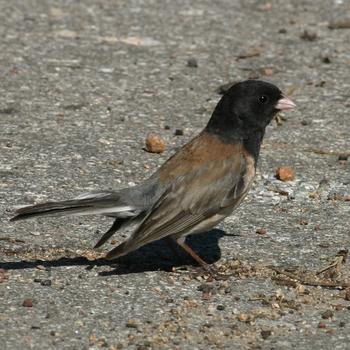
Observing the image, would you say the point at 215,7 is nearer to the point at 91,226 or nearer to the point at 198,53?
the point at 198,53

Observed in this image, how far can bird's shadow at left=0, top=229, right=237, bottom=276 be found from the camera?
225 inches

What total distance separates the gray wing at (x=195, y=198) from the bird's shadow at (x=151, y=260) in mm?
263

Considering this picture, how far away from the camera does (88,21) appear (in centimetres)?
1018

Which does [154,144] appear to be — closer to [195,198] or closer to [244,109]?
[244,109]

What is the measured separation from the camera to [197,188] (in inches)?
227

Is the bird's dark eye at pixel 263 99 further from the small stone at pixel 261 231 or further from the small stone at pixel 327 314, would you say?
the small stone at pixel 327 314

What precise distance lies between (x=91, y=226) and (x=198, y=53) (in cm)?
357

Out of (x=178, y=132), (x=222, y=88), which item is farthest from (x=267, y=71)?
(x=178, y=132)

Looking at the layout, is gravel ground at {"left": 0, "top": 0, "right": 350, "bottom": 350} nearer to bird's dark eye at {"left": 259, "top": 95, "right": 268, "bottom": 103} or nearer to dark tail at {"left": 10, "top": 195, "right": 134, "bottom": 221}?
dark tail at {"left": 10, "top": 195, "right": 134, "bottom": 221}

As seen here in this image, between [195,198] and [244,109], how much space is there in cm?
65

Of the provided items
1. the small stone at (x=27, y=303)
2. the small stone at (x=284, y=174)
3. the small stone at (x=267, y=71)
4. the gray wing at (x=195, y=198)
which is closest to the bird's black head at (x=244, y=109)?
the gray wing at (x=195, y=198)

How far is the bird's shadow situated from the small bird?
0.15 m

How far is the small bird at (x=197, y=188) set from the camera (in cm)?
550

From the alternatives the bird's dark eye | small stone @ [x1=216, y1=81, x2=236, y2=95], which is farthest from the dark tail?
small stone @ [x1=216, y1=81, x2=236, y2=95]
